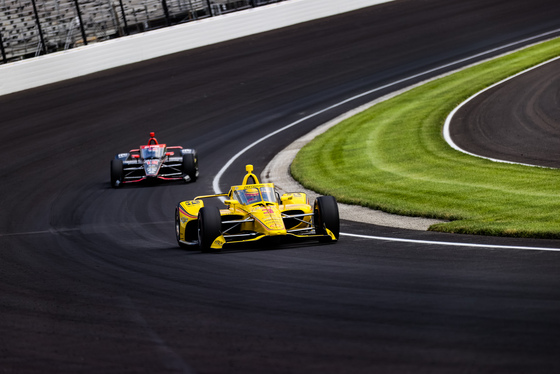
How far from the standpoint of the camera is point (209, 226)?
45.6ft

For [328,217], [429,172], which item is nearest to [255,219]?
[328,217]

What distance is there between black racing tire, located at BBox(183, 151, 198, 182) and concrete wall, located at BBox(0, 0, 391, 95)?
55.4 ft

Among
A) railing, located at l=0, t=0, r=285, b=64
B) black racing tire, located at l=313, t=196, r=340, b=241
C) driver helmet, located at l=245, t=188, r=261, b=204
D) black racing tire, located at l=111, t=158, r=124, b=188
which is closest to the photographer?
black racing tire, located at l=313, t=196, r=340, b=241

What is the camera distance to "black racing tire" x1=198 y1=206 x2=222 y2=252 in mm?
13875

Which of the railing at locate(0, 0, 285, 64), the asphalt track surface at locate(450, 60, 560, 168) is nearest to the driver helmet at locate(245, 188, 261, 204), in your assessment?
the asphalt track surface at locate(450, 60, 560, 168)

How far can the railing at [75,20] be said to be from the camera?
133ft

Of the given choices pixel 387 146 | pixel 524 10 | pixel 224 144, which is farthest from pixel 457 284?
pixel 524 10

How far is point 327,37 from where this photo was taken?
45312mm

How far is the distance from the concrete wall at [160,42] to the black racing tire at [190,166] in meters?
16.9

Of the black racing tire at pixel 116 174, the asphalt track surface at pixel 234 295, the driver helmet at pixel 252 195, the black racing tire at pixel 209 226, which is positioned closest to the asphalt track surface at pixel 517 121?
the asphalt track surface at pixel 234 295

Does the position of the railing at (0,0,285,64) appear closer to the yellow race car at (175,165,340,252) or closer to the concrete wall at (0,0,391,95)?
the concrete wall at (0,0,391,95)

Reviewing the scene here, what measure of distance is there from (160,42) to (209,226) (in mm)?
31617

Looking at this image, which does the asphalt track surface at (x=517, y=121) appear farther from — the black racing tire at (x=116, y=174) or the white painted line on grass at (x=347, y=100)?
the black racing tire at (x=116, y=174)

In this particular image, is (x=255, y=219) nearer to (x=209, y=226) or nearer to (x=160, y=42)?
(x=209, y=226)
